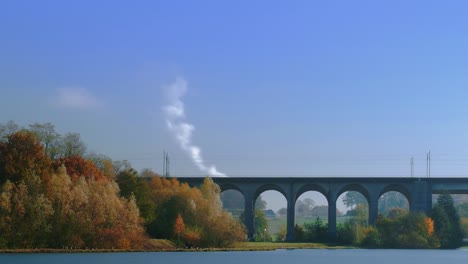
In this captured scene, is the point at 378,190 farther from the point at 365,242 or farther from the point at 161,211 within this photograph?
the point at 161,211

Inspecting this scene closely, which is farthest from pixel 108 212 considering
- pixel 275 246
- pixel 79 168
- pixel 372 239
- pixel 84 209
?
pixel 372 239

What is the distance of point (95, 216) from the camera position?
7644 cm

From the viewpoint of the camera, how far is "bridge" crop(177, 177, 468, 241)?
11306 centimetres

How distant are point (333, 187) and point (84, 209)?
156ft

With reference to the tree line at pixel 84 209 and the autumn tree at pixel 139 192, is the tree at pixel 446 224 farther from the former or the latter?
the autumn tree at pixel 139 192

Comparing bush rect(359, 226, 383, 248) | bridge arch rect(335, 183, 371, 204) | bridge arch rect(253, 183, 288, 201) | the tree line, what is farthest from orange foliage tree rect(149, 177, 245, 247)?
bridge arch rect(335, 183, 371, 204)

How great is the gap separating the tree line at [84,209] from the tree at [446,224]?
29868 millimetres

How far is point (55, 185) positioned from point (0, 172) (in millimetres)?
4771

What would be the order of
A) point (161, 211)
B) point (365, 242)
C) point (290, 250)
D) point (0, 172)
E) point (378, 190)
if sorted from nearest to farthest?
point (0, 172) < point (161, 211) < point (290, 250) < point (365, 242) < point (378, 190)

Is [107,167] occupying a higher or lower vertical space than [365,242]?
higher

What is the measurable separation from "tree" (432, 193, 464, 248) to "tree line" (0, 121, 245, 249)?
98.0 feet

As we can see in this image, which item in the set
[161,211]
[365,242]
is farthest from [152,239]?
[365,242]

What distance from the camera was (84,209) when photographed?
75875 millimetres

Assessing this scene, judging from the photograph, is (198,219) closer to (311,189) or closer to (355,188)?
(311,189)
